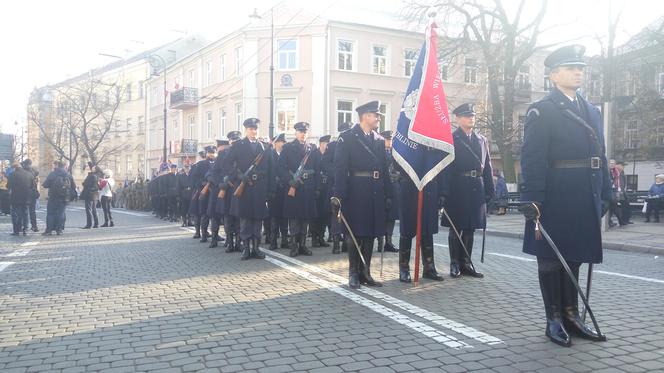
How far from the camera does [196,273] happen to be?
782cm

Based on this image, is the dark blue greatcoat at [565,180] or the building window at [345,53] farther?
the building window at [345,53]

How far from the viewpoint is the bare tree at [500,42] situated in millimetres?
25312

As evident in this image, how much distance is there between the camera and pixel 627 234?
13.7m

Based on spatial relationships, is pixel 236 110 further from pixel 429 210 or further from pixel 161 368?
pixel 161 368

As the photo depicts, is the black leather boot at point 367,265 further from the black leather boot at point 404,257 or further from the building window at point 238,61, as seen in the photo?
the building window at point 238,61

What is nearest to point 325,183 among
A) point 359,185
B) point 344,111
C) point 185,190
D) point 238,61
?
point 359,185

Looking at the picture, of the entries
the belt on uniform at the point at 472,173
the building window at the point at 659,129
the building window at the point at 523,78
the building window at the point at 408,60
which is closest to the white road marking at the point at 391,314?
the belt on uniform at the point at 472,173

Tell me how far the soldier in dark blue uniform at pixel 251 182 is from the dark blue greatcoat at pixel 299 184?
0.48 meters

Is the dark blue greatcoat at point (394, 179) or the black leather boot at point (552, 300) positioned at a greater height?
the dark blue greatcoat at point (394, 179)

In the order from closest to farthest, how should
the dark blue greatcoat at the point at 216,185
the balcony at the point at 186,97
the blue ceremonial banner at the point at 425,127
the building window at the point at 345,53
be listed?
1. the blue ceremonial banner at the point at 425,127
2. the dark blue greatcoat at the point at 216,185
3. the building window at the point at 345,53
4. the balcony at the point at 186,97

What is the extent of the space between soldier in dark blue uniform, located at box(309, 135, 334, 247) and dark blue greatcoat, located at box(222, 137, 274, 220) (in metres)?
1.19

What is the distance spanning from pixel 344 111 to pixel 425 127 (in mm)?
28886

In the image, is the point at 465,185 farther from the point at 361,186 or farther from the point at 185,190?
the point at 185,190

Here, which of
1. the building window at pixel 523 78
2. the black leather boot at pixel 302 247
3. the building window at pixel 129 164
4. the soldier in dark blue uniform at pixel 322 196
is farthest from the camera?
the building window at pixel 129 164
